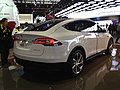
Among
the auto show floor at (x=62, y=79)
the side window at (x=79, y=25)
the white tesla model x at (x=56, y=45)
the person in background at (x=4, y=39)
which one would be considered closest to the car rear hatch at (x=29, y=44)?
the white tesla model x at (x=56, y=45)

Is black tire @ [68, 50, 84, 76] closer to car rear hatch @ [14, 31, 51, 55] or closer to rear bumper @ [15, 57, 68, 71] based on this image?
rear bumper @ [15, 57, 68, 71]

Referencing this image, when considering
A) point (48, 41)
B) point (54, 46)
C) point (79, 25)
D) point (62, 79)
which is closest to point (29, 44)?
point (48, 41)

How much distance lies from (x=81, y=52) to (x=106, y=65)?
1364 millimetres

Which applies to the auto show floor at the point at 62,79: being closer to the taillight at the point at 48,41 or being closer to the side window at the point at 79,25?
the taillight at the point at 48,41

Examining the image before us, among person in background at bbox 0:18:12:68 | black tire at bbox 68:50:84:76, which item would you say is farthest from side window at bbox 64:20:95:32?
person in background at bbox 0:18:12:68

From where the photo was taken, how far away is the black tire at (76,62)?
3.93 meters

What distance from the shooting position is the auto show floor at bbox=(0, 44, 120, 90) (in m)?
3.65

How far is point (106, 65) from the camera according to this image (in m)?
5.23

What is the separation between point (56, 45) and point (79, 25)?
4.13ft

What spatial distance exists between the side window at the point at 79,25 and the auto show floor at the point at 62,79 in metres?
1.19

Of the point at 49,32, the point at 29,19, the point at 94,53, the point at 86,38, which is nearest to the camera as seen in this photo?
the point at 49,32

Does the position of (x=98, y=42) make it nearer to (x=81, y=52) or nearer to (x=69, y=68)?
(x=81, y=52)

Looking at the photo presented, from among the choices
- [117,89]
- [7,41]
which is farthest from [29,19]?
[117,89]

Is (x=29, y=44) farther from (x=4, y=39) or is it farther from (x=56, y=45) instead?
(x=4, y=39)
